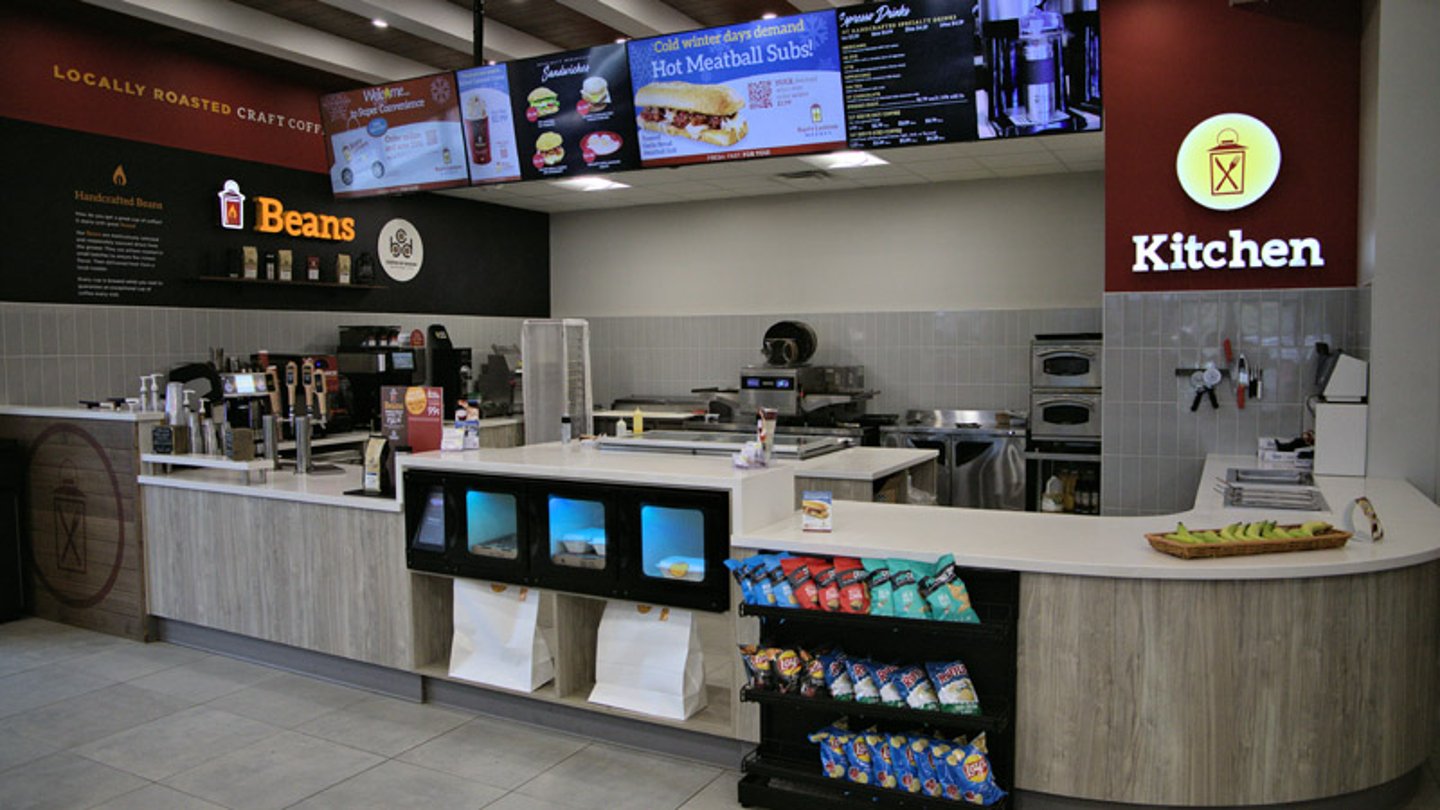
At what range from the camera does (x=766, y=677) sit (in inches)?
128

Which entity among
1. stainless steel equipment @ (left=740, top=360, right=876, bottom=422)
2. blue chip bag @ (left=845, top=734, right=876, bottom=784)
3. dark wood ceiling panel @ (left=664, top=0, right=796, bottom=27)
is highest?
dark wood ceiling panel @ (left=664, top=0, right=796, bottom=27)

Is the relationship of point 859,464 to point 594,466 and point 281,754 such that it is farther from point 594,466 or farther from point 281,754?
point 281,754

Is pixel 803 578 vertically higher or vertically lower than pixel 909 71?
lower

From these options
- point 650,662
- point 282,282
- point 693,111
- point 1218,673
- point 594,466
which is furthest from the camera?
point 282,282

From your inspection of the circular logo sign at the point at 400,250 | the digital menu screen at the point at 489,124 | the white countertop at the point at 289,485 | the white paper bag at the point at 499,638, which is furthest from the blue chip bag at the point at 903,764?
the circular logo sign at the point at 400,250

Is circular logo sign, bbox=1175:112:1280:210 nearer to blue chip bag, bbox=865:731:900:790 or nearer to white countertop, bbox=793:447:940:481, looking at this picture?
white countertop, bbox=793:447:940:481

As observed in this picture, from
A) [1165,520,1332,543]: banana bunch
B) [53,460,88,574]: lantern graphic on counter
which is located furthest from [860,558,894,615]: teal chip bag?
[53,460,88,574]: lantern graphic on counter

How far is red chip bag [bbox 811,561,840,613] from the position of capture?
123 inches

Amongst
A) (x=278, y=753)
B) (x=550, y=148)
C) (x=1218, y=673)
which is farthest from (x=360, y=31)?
(x=1218, y=673)

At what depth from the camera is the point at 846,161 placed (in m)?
6.89

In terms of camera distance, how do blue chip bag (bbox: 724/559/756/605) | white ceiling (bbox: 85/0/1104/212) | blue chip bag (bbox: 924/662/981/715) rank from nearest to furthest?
blue chip bag (bbox: 924/662/981/715), blue chip bag (bbox: 724/559/756/605), white ceiling (bbox: 85/0/1104/212)

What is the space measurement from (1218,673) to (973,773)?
0.75m

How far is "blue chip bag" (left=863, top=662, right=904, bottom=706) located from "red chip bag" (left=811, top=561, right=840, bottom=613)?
0.75 ft

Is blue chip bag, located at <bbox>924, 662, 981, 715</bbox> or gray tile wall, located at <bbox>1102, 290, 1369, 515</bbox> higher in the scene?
gray tile wall, located at <bbox>1102, 290, 1369, 515</bbox>
